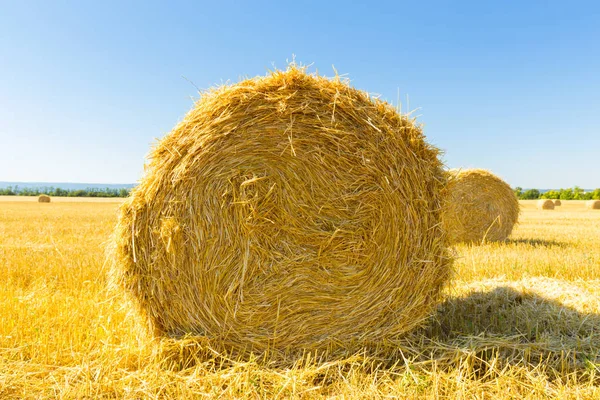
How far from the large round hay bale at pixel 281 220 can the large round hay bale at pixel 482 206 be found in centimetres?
633

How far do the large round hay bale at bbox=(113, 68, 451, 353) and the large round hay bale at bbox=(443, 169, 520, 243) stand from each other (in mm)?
6333

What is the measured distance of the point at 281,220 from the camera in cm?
344

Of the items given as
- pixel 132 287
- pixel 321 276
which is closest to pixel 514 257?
pixel 321 276

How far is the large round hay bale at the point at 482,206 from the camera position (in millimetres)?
9500

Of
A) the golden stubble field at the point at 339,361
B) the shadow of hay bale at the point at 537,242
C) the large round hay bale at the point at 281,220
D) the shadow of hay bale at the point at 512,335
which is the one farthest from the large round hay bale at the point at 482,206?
the large round hay bale at the point at 281,220

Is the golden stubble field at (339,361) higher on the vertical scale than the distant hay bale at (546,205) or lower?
lower

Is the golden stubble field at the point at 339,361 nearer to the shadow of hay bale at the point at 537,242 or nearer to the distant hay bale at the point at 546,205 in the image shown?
the shadow of hay bale at the point at 537,242

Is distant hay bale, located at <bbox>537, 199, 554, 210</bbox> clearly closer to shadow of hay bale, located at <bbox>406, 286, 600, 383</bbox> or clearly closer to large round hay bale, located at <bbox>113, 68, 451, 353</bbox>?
shadow of hay bale, located at <bbox>406, 286, 600, 383</bbox>

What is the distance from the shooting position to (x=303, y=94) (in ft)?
11.3

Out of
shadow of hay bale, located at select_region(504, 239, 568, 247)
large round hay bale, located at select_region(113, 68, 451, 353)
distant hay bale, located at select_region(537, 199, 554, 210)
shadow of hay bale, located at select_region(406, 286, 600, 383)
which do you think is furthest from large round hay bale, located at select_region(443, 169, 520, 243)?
distant hay bale, located at select_region(537, 199, 554, 210)

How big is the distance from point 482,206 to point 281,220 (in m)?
7.34

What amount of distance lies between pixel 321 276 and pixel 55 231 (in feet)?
32.5

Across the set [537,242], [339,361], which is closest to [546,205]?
[537,242]

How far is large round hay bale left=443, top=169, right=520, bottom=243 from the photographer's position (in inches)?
374
